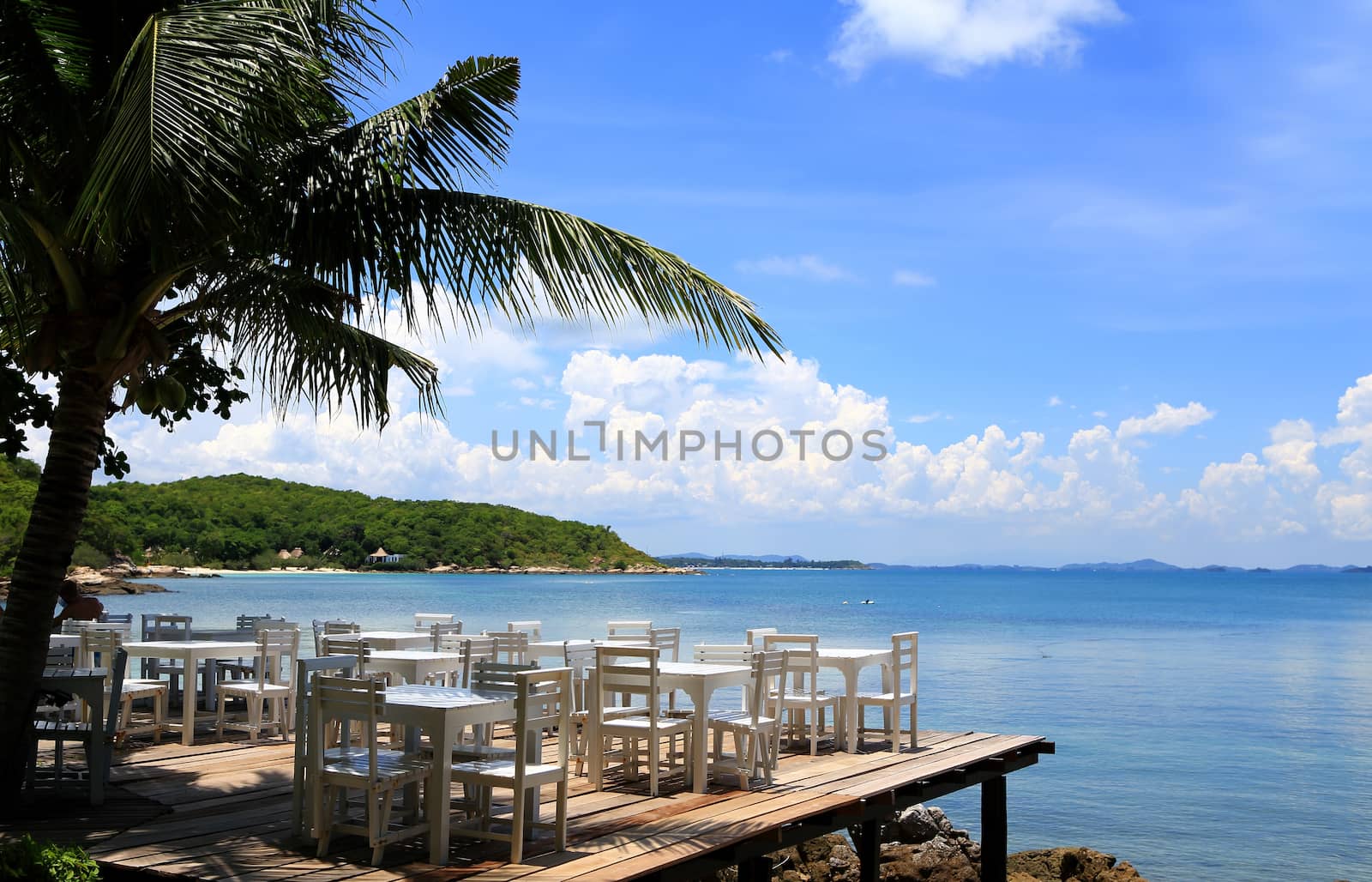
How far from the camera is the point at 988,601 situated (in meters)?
83.6

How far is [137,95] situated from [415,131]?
188 centimetres

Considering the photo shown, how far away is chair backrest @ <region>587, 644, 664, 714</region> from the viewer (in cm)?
731

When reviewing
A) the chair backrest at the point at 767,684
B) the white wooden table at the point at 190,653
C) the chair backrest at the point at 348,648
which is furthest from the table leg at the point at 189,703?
the chair backrest at the point at 767,684

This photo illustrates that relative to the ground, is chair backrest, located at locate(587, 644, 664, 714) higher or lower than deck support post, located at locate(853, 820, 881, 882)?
higher

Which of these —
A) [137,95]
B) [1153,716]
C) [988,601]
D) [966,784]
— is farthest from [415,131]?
[988,601]

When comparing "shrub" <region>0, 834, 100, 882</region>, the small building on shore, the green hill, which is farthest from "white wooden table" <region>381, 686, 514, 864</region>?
the small building on shore

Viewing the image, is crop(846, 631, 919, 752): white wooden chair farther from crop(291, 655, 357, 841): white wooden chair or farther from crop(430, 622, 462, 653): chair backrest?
crop(291, 655, 357, 841): white wooden chair

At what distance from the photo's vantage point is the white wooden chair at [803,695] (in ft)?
29.6

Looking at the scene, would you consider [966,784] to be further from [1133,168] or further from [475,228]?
[1133,168]

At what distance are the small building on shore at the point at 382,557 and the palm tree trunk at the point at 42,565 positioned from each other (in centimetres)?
6947

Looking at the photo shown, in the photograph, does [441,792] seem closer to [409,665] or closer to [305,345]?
[409,665]

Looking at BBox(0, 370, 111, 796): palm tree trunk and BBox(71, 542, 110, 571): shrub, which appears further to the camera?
BBox(71, 542, 110, 571): shrub

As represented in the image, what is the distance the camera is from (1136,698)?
92.5 feet

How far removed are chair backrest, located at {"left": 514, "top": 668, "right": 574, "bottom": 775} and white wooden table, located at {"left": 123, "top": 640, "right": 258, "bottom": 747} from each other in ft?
13.5
